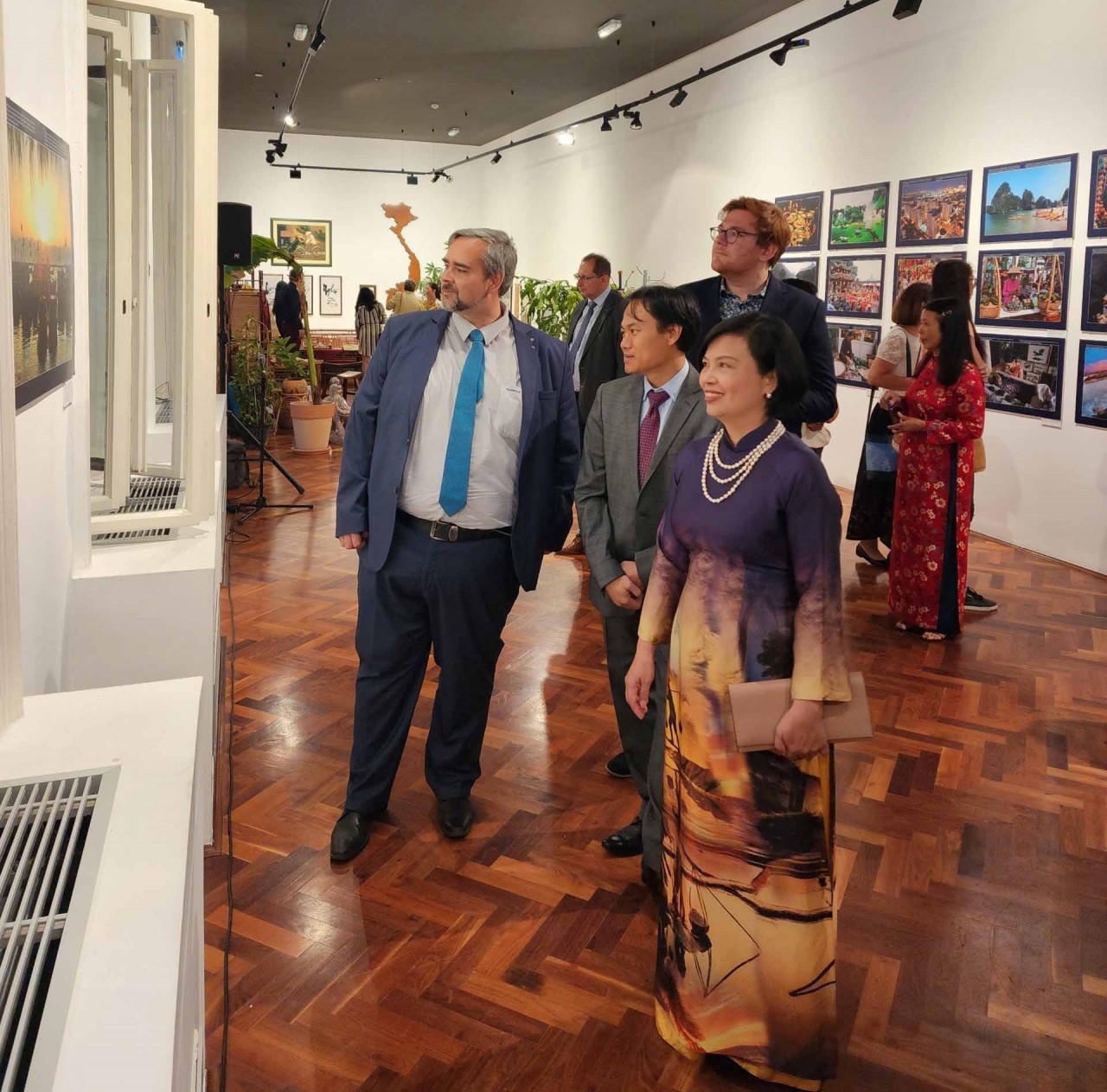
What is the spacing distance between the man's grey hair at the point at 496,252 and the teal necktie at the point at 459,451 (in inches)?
10.6

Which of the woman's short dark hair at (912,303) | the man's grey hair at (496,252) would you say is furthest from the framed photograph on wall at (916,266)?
the man's grey hair at (496,252)

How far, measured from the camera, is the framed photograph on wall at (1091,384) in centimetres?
630

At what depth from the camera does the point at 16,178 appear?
1.83m

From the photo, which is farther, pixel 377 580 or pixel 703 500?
pixel 377 580

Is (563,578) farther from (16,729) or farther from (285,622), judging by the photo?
(16,729)

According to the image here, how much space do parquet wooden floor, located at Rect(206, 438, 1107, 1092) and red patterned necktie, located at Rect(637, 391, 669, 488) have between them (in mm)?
1059

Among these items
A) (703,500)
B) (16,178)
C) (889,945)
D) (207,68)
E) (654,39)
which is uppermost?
(654,39)

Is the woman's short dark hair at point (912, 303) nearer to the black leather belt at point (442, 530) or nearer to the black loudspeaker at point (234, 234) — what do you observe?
the black leather belt at point (442, 530)

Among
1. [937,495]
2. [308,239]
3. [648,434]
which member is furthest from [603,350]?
[308,239]

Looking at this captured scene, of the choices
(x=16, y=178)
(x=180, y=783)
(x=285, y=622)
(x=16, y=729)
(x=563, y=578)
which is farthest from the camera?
(x=563, y=578)

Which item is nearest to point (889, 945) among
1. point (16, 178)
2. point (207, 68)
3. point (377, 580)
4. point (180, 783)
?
point (377, 580)

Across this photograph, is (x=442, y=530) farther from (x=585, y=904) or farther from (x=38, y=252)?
(x=38, y=252)

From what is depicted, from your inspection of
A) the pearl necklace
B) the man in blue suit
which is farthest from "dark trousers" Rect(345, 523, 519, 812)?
the pearl necklace

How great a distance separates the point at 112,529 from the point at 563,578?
2.98m
